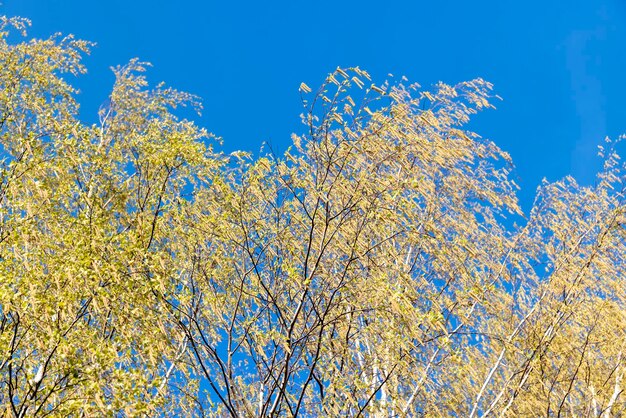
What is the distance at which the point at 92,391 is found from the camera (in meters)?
4.29

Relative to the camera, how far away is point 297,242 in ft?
21.6

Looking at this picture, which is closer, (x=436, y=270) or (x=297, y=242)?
(x=297, y=242)

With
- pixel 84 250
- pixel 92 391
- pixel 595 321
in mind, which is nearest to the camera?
pixel 92 391

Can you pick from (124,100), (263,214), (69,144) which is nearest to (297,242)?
(263,214)

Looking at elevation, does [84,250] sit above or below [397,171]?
below

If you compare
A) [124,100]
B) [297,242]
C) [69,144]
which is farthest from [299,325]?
[124,100]

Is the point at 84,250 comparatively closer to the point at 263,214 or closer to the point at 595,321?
the point at 263,214

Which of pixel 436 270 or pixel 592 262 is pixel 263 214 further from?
pixel 592 262

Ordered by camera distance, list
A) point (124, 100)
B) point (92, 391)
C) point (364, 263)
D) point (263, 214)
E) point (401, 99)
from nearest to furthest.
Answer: point (92, 391) < point (401, 99) < point (364, 263) < point (263, 214) < point (124, 100)

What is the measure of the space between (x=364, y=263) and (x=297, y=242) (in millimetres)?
785

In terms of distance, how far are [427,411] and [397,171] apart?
10.2 ft

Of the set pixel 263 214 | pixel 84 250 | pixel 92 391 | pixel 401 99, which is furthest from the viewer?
pixel 263 214

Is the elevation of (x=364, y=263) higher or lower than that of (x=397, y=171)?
lower

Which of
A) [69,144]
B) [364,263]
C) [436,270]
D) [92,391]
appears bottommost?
[92,391]
